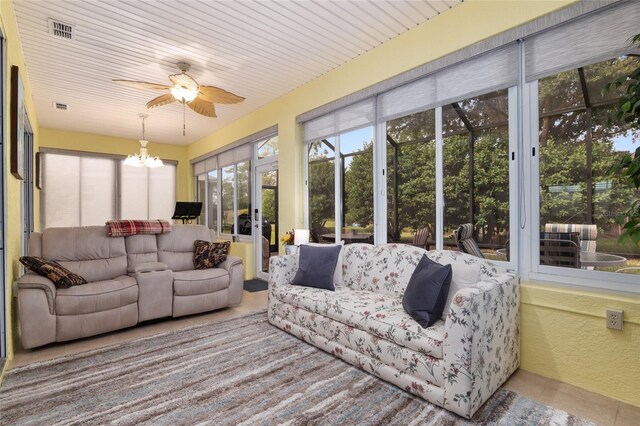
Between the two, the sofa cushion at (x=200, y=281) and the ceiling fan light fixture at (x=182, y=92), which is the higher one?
the ceiling fan light fixture at (x=182, y=92)

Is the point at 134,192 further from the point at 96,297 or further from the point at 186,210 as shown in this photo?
the point at 96,297

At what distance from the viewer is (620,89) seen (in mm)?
2062

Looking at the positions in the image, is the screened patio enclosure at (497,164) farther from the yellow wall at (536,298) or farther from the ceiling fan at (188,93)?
the ceiling fan at (188,93)

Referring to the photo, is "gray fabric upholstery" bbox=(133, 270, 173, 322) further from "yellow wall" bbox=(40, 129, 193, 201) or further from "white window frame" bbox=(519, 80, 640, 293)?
"yellow wall" bbox=(40, 129, 193, 201)

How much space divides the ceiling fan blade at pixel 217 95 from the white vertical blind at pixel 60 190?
4618 millimetres

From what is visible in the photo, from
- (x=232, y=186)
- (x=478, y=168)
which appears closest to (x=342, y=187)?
(x=478, y=168)

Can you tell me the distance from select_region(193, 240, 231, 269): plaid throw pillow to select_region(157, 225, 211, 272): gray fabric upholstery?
0.41 ft

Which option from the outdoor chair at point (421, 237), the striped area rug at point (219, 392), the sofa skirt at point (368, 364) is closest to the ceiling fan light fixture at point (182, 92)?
the sofa skirt at point (368, 364)

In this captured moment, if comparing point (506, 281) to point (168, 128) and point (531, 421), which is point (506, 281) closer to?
point (531, 421)

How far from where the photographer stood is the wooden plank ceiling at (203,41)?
2.74m

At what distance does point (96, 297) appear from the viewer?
3.01m

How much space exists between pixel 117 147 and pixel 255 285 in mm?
4636

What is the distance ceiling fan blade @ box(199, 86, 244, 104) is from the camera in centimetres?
348

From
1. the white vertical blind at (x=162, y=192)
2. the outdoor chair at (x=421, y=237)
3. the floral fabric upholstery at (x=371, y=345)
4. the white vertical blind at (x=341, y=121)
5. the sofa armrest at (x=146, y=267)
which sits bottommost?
the floral fabric upholstery at (x=371, y=345)
